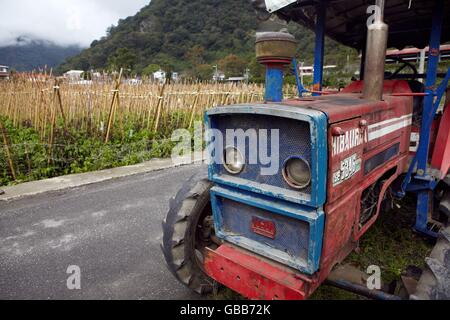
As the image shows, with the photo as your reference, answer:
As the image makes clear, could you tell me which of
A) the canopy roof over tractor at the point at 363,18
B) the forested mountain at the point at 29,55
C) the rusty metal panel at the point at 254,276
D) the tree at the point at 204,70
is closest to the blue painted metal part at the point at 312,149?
the rusty metal panel at the point at 254,276

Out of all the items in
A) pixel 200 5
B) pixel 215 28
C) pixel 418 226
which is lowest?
pixel 418 226

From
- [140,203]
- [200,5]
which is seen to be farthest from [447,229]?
[200,5]

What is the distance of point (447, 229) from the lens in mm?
1995

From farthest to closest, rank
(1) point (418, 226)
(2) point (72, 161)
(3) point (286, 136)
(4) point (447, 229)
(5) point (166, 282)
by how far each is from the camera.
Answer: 1. (2) point (72, 161)
2. (1) point (418, 226)
3. (5) point (166, 282)
4. (4) point (447, 229)
5. (3) point (286, 136)

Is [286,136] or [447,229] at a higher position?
[286,136]

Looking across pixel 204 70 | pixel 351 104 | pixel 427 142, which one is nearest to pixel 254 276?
pixel 351 104

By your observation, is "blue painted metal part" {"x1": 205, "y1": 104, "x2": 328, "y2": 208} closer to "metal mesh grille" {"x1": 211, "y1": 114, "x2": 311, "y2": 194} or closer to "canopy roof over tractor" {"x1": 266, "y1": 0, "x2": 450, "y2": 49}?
"metal mesh grille" {"x1": 211, "y1": 114, "x2": 311, "y2": 194}

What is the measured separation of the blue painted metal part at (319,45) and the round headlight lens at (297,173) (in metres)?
1.83

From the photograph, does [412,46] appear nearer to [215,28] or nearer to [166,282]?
[166,282]

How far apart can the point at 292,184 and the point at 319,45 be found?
2.09 meters

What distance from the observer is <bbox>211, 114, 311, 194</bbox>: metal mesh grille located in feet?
5.39

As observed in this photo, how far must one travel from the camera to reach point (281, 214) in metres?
1.78

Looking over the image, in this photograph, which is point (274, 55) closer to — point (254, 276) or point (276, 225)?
point (276, 225)
